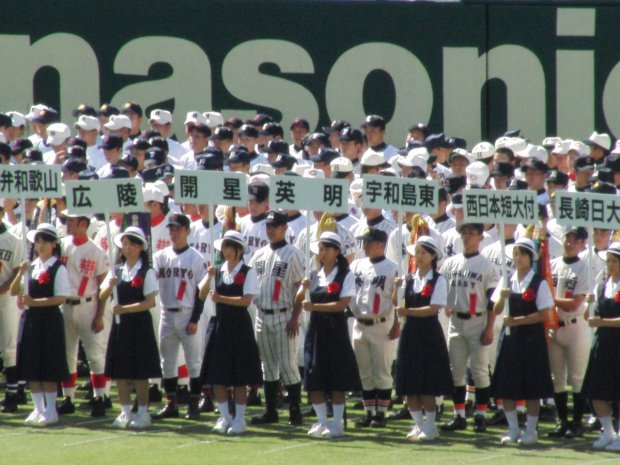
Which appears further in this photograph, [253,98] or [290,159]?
[253,98]

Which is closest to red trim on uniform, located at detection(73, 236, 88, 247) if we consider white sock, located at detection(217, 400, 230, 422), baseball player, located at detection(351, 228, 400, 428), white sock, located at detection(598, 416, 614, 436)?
white sock, located at detection(217, 400, 230, 422)

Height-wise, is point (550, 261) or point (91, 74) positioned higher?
point (91, 74)

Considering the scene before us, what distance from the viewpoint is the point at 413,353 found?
12297mm

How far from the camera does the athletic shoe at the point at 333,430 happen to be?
12406 mm

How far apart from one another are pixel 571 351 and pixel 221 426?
304cm

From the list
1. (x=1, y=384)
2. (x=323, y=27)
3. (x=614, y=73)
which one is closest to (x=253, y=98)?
(x=323, y=27)

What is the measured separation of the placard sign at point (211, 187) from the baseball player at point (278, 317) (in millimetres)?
388

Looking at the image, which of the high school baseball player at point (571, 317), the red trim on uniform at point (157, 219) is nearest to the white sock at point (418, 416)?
the high school baseball player at point (571, 317)

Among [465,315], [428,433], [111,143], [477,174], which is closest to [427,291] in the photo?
[465,315]

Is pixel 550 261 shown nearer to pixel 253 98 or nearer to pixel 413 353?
pixel 413 353

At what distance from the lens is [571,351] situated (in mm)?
12688

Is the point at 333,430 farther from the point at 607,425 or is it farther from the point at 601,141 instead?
the point at 601,141

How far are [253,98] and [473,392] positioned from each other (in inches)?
339

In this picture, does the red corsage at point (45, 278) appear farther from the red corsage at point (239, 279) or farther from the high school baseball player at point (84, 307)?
the red corsage at point (239, 279)
